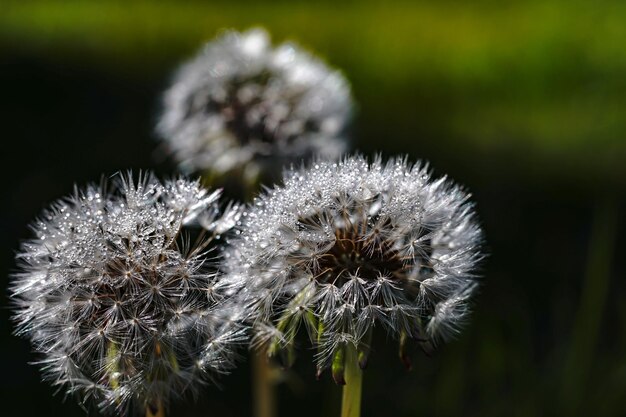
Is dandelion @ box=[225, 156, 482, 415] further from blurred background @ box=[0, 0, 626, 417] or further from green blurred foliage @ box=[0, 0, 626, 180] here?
green blurred foliage @ box=[0, 0, 626, 180]

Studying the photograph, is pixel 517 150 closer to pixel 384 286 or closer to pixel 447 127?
pixel 447 127

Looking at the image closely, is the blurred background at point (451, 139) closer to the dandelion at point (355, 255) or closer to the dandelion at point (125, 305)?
the dandelion at point (355, 255)

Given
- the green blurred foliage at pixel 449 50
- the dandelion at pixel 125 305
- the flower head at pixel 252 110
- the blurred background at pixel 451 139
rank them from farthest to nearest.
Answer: the green blurred foliage at pixel 449 50
the blurred background at pixel 451 139
the flower head at pixel 252 110
the dandelion at pixel 125 305

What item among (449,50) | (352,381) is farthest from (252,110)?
(449,50)

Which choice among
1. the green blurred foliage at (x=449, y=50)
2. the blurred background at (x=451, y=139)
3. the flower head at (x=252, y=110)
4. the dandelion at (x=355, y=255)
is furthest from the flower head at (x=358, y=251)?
the green blurred foliage at (x=449, y=50)

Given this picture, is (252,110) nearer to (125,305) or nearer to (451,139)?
(125,305)

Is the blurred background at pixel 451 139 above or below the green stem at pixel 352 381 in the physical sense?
above

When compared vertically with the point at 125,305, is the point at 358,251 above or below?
above
